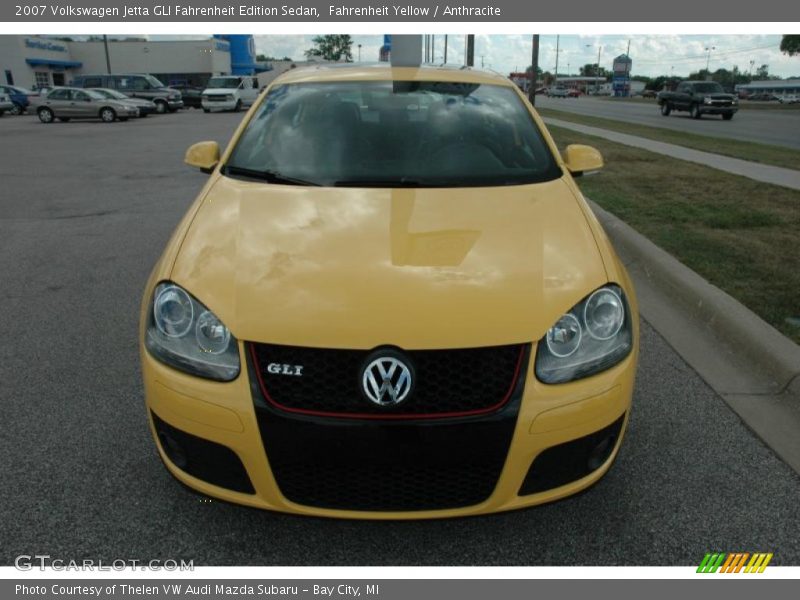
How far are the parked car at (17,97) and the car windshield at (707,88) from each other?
34709 millimetres

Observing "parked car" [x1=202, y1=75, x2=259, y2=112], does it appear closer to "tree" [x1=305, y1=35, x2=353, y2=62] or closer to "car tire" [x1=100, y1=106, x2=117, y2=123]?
"car tire" [x1=100, y1=106, x2=117, y2=123]

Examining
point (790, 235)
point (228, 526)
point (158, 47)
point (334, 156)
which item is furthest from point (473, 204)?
point (158, 47)

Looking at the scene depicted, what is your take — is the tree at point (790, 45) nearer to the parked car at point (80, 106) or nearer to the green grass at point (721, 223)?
the parked car at point (80, 106)

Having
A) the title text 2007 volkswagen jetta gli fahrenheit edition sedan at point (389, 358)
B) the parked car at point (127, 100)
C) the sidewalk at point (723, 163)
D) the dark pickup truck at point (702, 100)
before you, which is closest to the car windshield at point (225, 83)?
the parked car at point (127, 100)

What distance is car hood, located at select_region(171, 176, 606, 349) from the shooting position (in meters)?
2.16

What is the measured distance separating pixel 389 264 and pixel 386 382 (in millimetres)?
496

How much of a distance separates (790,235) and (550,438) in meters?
5.53

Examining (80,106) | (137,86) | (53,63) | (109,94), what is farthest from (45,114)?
(53,63)

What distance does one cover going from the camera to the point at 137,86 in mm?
36281

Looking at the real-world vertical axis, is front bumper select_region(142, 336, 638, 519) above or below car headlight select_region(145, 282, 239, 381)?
below

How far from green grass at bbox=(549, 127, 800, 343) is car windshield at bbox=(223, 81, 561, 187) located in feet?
7.05

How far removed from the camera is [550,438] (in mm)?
2156

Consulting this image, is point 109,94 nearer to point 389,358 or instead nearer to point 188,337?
point 188,337

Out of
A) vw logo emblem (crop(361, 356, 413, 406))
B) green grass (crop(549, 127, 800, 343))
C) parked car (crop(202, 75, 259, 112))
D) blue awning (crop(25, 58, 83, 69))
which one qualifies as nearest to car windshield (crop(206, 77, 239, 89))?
parked car (crop(202, 75, 259, 112))
